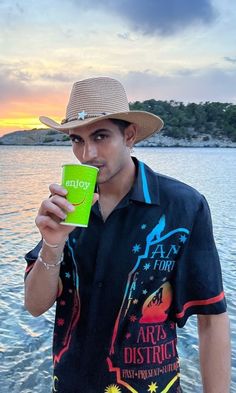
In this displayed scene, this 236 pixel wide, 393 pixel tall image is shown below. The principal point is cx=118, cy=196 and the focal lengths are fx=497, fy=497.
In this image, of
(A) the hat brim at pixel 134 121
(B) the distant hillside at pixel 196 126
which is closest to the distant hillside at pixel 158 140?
(B) the distant hillside at pixel 196 126

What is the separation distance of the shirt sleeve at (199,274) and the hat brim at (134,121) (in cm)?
50

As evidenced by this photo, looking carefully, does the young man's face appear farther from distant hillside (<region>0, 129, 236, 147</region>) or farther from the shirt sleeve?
distant hillside (<region>0, 129, 236, 147</region>)

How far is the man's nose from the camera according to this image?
2.26 meters

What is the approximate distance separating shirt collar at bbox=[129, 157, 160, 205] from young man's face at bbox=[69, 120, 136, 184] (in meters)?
0.09

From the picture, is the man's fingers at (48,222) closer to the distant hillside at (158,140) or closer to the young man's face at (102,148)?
the young man's face at (102,148)

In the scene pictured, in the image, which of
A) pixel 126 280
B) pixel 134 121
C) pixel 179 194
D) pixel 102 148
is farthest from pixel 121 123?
pixel 126 280

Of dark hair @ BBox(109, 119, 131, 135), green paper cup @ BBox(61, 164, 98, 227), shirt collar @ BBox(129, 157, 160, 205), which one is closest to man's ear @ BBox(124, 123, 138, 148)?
dark hair @ BBox(109, 119, 131, 135)

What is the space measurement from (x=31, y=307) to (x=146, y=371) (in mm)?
635

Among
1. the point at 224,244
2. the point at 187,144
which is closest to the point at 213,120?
the point at 187,144

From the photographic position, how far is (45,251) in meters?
2.20

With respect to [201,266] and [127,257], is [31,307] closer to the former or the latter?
[127,257]

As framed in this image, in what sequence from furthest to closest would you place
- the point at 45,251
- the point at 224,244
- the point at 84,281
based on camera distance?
the point at 224,244 → the point at 84,281 → the point at 45,251

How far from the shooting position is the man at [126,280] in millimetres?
2289

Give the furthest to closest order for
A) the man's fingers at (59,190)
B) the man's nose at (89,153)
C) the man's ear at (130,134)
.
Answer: the man's ear at (130,134) → the man's nose at (89,153) → the man's fingers at (59,190)
